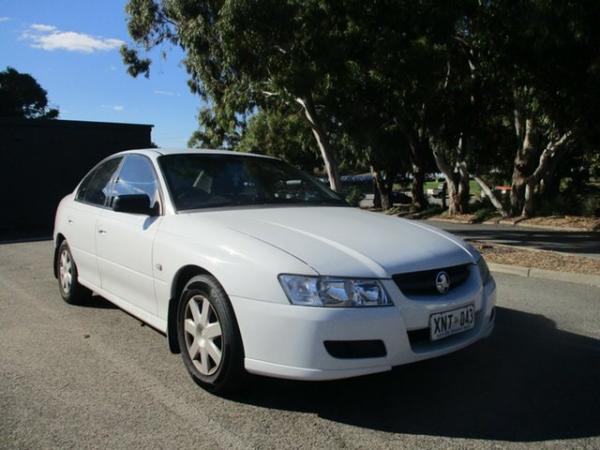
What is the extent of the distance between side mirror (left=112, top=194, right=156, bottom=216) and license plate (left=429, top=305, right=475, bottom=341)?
208 centimetres

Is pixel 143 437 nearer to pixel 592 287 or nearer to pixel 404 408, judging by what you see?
pixel 404 408

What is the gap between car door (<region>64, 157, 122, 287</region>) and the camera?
4.81 m

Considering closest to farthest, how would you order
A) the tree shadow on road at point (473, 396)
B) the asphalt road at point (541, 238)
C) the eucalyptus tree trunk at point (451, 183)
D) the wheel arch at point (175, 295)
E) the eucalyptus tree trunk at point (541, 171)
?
Result: the tree shadow on road at point (473, 396), the wheel arch at point (175, 295), the asphalt road at point (541, 238), the eucalyptus tree trunk at point (541, 171), the eucalyptus tree trunk at point (451, 183)

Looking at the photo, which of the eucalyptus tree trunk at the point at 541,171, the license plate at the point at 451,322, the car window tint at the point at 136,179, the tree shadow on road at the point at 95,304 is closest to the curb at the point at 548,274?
the license plate at the point at 451,322

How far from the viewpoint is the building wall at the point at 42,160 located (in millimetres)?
15469

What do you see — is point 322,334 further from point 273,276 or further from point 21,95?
point 21,95

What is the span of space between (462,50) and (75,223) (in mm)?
15225

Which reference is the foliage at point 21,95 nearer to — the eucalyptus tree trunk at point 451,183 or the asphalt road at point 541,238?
the eucalyptus tree trunk at point 451,183

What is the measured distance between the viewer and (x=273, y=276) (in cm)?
289

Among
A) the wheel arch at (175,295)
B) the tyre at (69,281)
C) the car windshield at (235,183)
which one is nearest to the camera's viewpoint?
the wheel arch at (175,295)

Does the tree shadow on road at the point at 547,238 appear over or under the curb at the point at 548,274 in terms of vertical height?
under

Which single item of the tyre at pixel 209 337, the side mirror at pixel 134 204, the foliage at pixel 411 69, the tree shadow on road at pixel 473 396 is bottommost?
the tree shadow on road at pixel 473 396

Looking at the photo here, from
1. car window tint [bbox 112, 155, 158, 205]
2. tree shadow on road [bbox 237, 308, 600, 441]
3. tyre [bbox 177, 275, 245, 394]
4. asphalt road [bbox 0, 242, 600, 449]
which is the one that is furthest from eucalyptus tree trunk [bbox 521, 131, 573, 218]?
tyre [bbox 177, 275, 245, 394]

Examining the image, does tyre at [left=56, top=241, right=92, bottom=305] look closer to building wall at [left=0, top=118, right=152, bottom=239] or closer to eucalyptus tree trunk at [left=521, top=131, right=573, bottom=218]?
building wall at [left=0, top=118, right=152, bottom=239]
